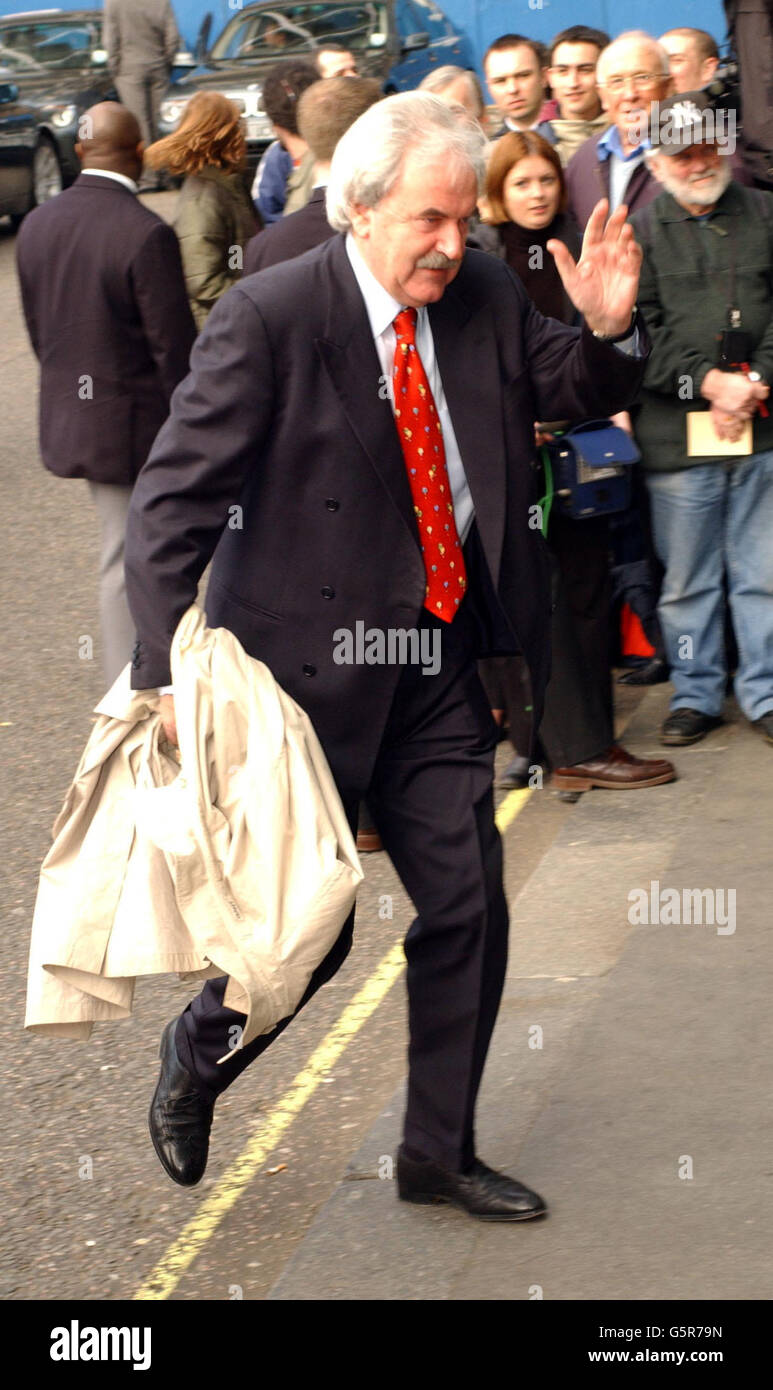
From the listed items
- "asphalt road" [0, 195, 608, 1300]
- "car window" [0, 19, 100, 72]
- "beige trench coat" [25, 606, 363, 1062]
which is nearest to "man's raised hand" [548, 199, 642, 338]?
"beige trench coat" [25, 606, 363, 1062]

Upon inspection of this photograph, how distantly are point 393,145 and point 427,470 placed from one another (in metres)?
0.60

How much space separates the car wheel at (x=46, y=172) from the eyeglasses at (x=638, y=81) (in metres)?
11.1

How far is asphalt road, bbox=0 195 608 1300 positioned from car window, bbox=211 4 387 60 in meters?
12.4

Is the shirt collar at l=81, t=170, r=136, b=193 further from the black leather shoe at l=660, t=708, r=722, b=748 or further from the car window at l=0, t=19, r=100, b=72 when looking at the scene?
the car window at l=0, t=19, r=100, b=72

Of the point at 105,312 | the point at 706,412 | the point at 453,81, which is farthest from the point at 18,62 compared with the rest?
the point at 706,412

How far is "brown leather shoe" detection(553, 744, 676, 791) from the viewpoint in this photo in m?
6.39

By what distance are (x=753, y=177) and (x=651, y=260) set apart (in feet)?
3.56

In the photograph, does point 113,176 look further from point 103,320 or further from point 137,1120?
point 137,1120

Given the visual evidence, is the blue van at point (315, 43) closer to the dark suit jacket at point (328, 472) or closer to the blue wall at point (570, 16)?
the blue wall at point (570, 16)

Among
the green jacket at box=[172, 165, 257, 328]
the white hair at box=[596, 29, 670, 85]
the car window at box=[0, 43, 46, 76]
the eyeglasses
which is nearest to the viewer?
the eyeglasses

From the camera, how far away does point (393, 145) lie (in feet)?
11.5

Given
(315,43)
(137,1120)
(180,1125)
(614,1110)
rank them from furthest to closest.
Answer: (315,43)
(137,1120)
(614,1110)
(180,1125)

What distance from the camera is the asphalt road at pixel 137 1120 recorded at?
12.8 ft
